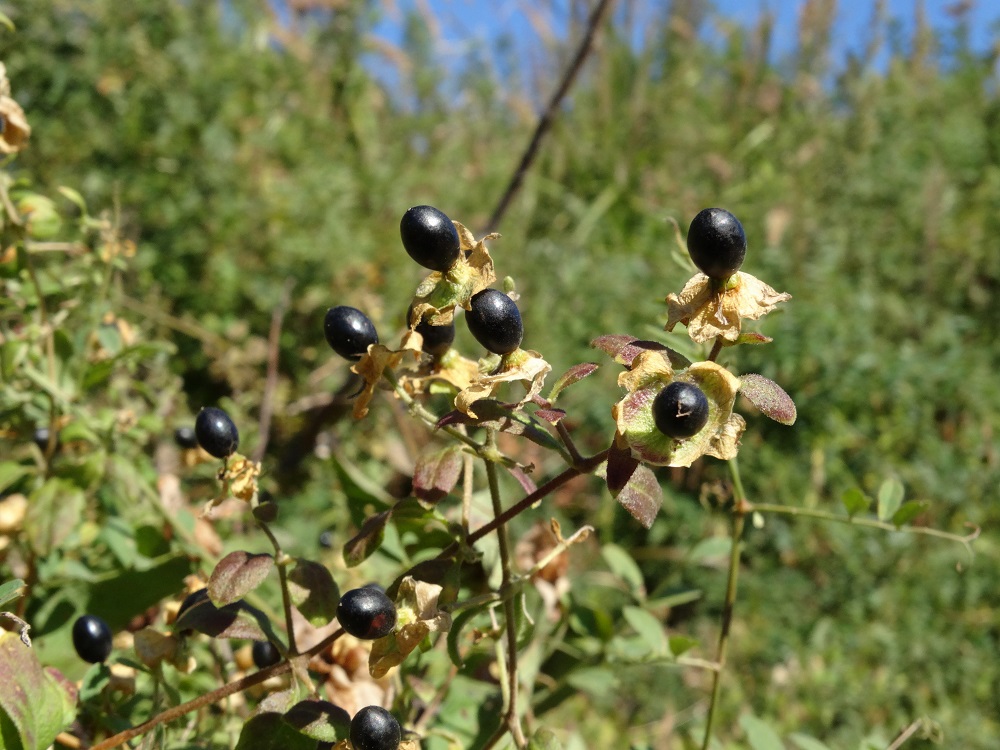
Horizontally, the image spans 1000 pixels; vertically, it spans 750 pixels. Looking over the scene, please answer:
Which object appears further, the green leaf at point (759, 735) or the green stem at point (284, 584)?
the green leaf at point (759, 735)

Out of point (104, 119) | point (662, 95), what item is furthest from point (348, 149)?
point (662, 95)

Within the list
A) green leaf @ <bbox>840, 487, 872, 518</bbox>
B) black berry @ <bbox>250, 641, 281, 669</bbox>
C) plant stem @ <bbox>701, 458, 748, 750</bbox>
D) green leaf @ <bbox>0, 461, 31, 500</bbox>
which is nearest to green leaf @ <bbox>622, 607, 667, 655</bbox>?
plant stem @ <bbox>701, 458, 748, 750</bbox>

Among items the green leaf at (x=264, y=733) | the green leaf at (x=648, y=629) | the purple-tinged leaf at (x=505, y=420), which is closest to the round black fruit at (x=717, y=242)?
the purple-tinged leaf at (x=505, y=420)

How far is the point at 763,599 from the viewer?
1922 millimetres

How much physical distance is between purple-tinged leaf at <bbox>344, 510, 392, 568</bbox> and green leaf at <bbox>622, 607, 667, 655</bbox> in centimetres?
35

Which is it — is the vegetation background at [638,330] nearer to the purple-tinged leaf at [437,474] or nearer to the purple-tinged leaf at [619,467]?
the purple-tinged leaf at [437,474]

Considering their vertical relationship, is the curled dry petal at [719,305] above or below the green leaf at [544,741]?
above

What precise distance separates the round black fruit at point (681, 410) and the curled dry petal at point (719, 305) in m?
0.06

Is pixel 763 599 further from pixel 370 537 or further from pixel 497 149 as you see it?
pixel 497 149

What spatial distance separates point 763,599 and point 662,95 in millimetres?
2491

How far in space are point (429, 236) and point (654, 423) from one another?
0.48 feet

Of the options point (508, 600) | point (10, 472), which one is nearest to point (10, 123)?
point (10, 472)

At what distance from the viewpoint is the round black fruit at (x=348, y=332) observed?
0.48 m

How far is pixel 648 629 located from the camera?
765 millimetres
